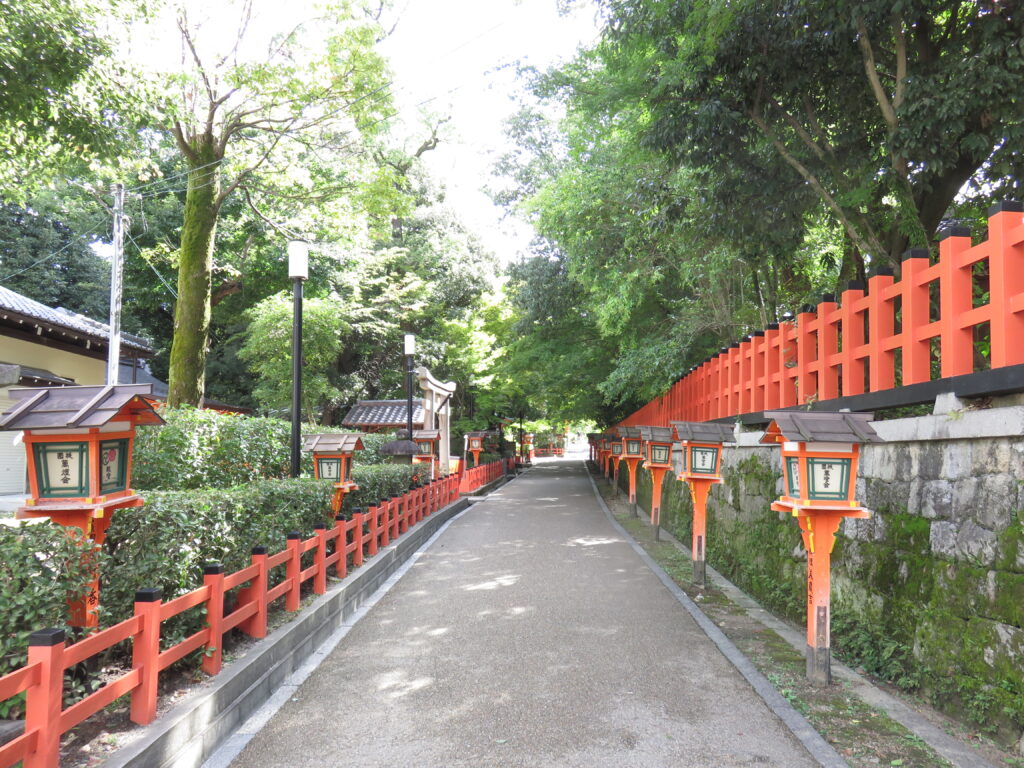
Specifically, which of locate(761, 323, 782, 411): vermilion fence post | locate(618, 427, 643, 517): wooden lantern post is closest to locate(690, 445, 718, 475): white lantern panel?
locate(761, 323, 782, 411): vermilion fence post

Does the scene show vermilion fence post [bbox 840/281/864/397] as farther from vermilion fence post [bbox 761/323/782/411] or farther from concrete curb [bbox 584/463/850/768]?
concrete curb [bbox 584/463/850/768]

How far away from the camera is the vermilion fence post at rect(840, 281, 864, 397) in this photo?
20.1ft

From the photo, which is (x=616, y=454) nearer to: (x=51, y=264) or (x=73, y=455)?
(x=73, y=455)

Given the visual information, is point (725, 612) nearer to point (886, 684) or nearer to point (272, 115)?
point (886, 684)

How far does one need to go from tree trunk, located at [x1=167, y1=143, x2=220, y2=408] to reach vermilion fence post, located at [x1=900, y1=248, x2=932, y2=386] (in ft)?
38.7

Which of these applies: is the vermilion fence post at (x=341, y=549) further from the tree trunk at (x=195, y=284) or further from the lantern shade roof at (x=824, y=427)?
the tree trunk at (x=195, y=284)

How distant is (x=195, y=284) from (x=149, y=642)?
11.2 meters

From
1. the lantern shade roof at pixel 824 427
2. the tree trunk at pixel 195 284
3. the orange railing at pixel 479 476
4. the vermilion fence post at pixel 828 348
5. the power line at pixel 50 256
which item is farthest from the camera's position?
the power line at pixel 50 256

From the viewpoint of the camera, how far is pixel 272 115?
13852mm

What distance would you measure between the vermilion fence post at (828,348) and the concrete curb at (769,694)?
264 cm

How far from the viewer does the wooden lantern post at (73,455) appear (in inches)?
152

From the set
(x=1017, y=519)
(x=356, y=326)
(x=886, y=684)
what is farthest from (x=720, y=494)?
(x=356, y=326)

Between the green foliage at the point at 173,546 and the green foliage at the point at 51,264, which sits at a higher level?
the green foliage at the point at 51,264

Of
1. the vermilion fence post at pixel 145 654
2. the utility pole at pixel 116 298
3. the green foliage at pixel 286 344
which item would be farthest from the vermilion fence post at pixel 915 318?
the green foliage at pixel 286 344
